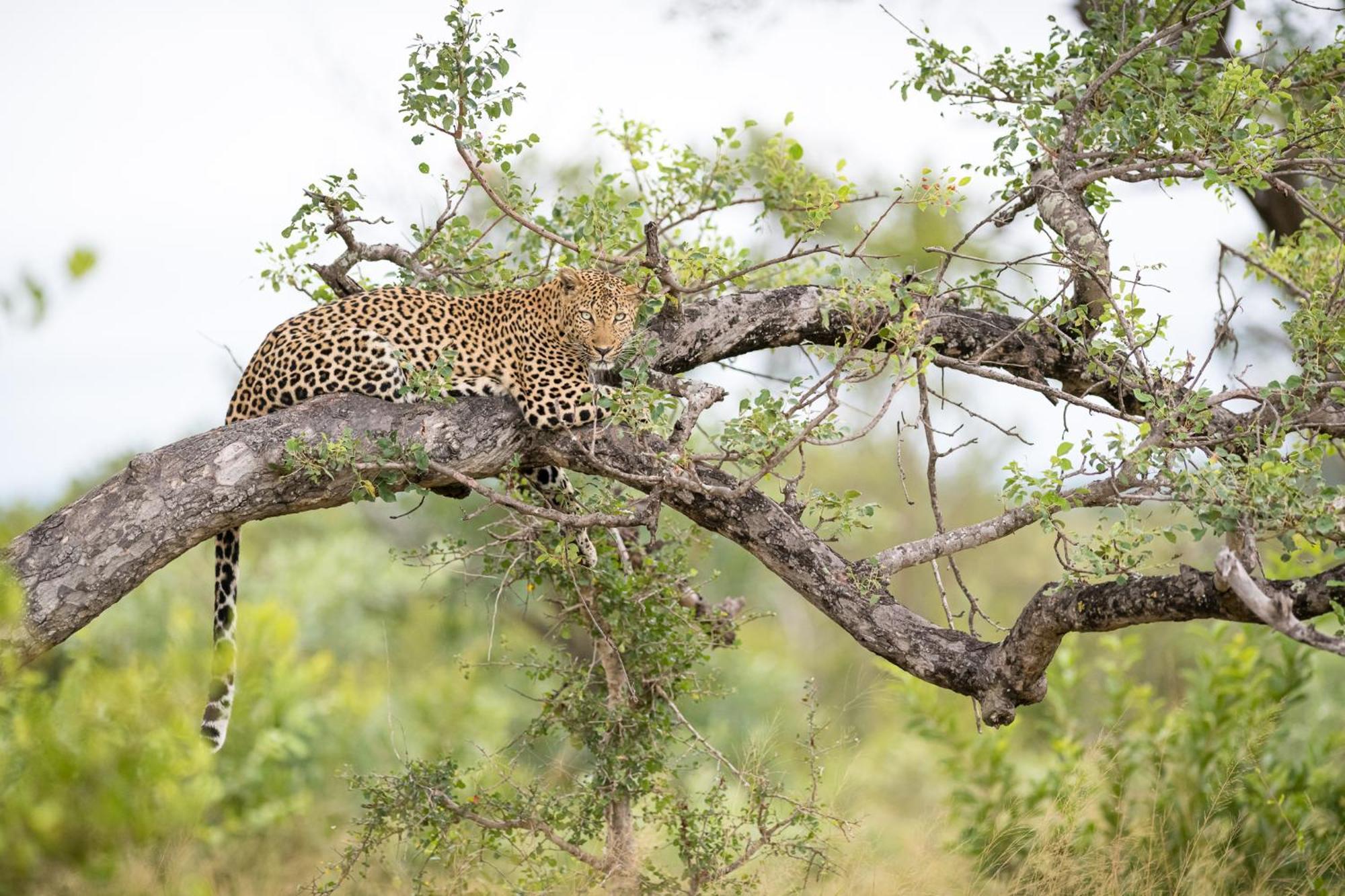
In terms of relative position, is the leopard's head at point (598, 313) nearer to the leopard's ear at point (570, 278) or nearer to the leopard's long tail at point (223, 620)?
the leopard's ear at point (570, 278)

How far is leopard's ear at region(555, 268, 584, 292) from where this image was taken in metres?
5.40

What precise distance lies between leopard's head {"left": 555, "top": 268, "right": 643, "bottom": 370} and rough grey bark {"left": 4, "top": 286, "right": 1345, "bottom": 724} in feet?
0.74

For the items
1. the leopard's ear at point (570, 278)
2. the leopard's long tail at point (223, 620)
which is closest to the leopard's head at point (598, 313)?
the leopard's ear at point (570, 278)

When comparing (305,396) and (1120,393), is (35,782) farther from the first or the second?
(1120,393)

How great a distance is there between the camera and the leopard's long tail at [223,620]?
471cm

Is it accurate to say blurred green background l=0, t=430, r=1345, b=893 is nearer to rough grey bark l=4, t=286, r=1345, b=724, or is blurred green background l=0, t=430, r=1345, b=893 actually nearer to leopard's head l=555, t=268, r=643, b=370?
rough grey bark l=4, t=286, r=1345, b=724

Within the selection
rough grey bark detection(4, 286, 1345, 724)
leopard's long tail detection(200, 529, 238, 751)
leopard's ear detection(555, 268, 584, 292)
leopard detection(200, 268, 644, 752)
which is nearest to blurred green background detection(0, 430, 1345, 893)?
leopard's long tail detection(200, 529, 238, 751)

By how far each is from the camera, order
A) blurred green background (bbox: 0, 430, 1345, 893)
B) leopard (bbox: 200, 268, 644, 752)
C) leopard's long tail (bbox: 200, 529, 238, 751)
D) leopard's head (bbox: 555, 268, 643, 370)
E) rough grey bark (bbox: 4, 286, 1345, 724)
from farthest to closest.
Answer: leopard's head (bbox: 555, 268, 643, 370) < leopard (bbox: 200, 268, 644, 752) < leopard's long tail (bbox: 200, 529, 238, 751) < rough grey bark (bbox: 4, 286, 1345, 724) < blurred green background (bbox: 0, 430, 1345, 893)

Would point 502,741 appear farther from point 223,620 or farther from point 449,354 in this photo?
point 449,354

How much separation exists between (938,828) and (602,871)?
171 centimetres

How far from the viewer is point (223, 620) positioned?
16.0ft

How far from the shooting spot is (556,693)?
5.69 m

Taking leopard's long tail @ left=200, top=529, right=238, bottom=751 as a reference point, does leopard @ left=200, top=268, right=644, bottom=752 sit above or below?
above

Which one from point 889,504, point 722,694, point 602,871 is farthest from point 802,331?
point 889,504
